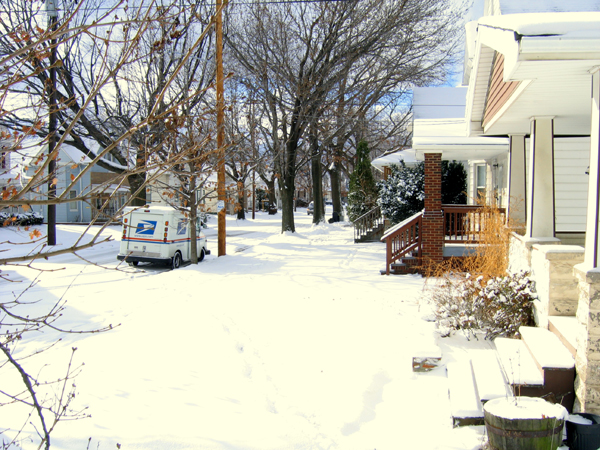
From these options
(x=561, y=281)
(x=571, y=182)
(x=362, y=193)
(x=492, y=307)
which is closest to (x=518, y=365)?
(x=561, y=281)

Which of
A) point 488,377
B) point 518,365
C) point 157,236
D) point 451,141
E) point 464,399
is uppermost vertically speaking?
point 451,141

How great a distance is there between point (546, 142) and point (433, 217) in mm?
5116

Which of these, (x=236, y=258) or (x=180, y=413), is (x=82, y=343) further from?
(x=236, y=258)

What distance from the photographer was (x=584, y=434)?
12.1 feet

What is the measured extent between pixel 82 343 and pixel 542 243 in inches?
254

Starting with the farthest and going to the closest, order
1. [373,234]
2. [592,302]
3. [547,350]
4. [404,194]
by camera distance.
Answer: [373,234]
[404,194]
[547,350]
[592,302]

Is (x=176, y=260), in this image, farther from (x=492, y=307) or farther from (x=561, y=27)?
(x=561, y=27)

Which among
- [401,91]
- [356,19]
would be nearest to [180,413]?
[356,19]

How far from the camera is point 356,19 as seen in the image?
17.1 meters

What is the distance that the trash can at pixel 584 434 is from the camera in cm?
367

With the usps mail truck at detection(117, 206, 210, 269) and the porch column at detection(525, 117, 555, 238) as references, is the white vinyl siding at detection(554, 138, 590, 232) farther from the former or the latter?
the usps mail truck at detection(117, 206, 210, 269)

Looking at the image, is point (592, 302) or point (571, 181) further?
point (571, 181)

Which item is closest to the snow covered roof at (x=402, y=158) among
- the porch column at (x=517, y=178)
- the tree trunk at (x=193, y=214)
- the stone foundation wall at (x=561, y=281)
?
the tree trunk at (x=193, y=214)

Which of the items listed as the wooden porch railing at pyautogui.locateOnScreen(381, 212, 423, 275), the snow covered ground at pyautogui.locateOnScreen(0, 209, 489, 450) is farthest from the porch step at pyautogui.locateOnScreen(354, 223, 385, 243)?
the snow covered ground at pyautogui.locateOnScreen(0, 209, 489, 450)
